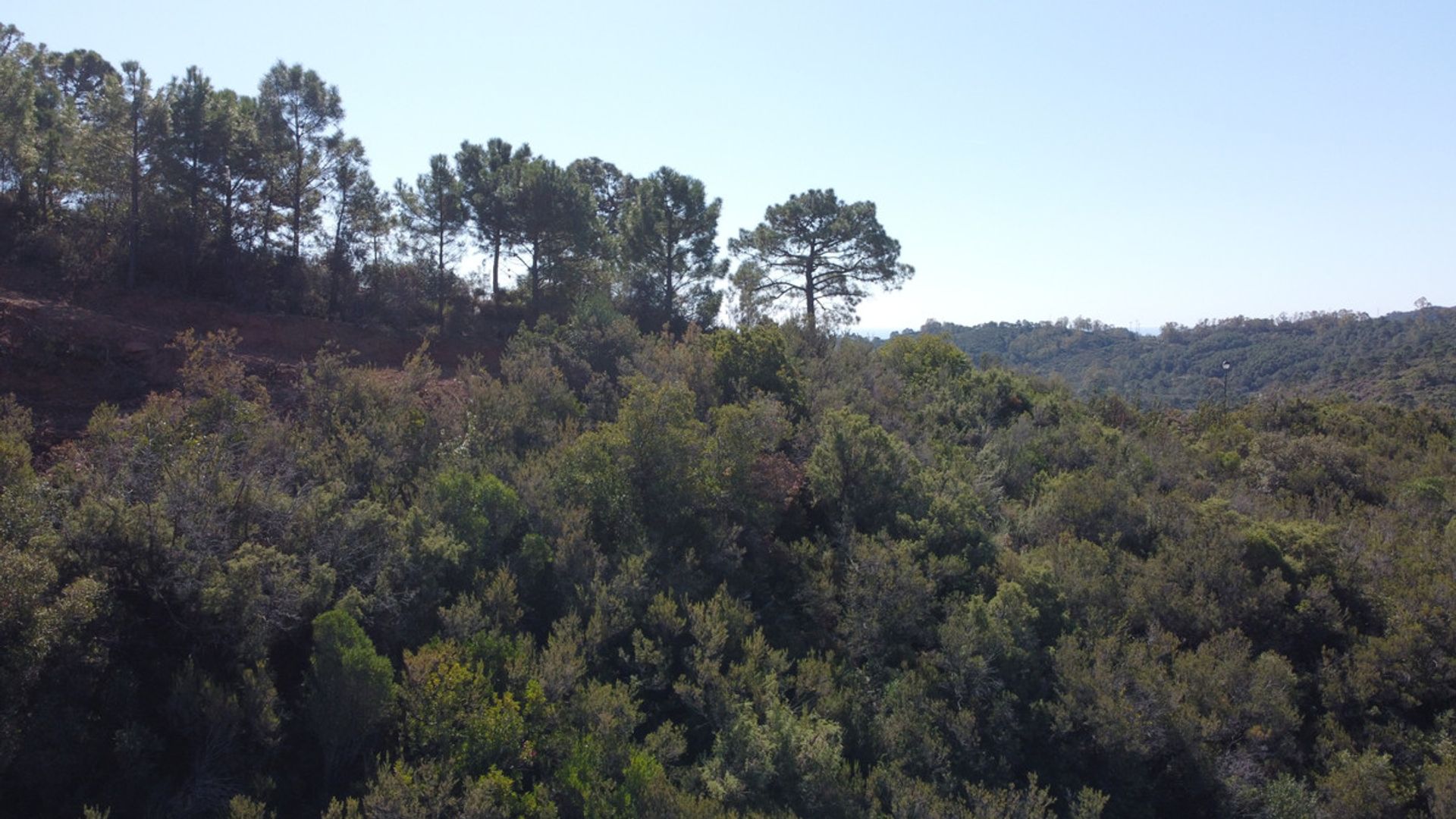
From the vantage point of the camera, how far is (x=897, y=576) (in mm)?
16406

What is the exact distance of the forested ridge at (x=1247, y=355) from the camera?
57688 millimetres

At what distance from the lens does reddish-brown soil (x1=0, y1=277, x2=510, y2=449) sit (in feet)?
57.0

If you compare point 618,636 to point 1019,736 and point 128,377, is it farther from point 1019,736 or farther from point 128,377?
point 128,377

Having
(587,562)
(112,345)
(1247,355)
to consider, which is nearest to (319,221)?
(112,345)

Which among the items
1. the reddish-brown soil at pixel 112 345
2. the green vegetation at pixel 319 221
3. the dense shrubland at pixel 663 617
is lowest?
the dense shrubland at pixel 663 617

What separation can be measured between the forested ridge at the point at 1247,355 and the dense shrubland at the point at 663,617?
22.0 metres

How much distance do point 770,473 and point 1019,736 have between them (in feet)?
25.9

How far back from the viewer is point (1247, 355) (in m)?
83.4

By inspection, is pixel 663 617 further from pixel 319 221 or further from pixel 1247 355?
pixel 1247 355

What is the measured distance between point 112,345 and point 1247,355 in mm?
94823

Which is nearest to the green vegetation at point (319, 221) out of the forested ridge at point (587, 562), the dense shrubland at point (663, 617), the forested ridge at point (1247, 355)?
the forested ridge at point (587, 562)

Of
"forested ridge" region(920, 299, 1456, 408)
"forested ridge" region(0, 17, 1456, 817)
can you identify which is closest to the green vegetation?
"forested ridge" region(0, 17, 1456, 817)

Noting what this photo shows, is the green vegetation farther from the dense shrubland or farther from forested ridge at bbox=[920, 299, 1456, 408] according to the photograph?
forested ridge at bbox=[920, 299, 1456, 408]

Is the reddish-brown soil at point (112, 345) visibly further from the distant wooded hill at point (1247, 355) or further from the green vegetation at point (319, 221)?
the distant wooded hill at point (1247, 355)
